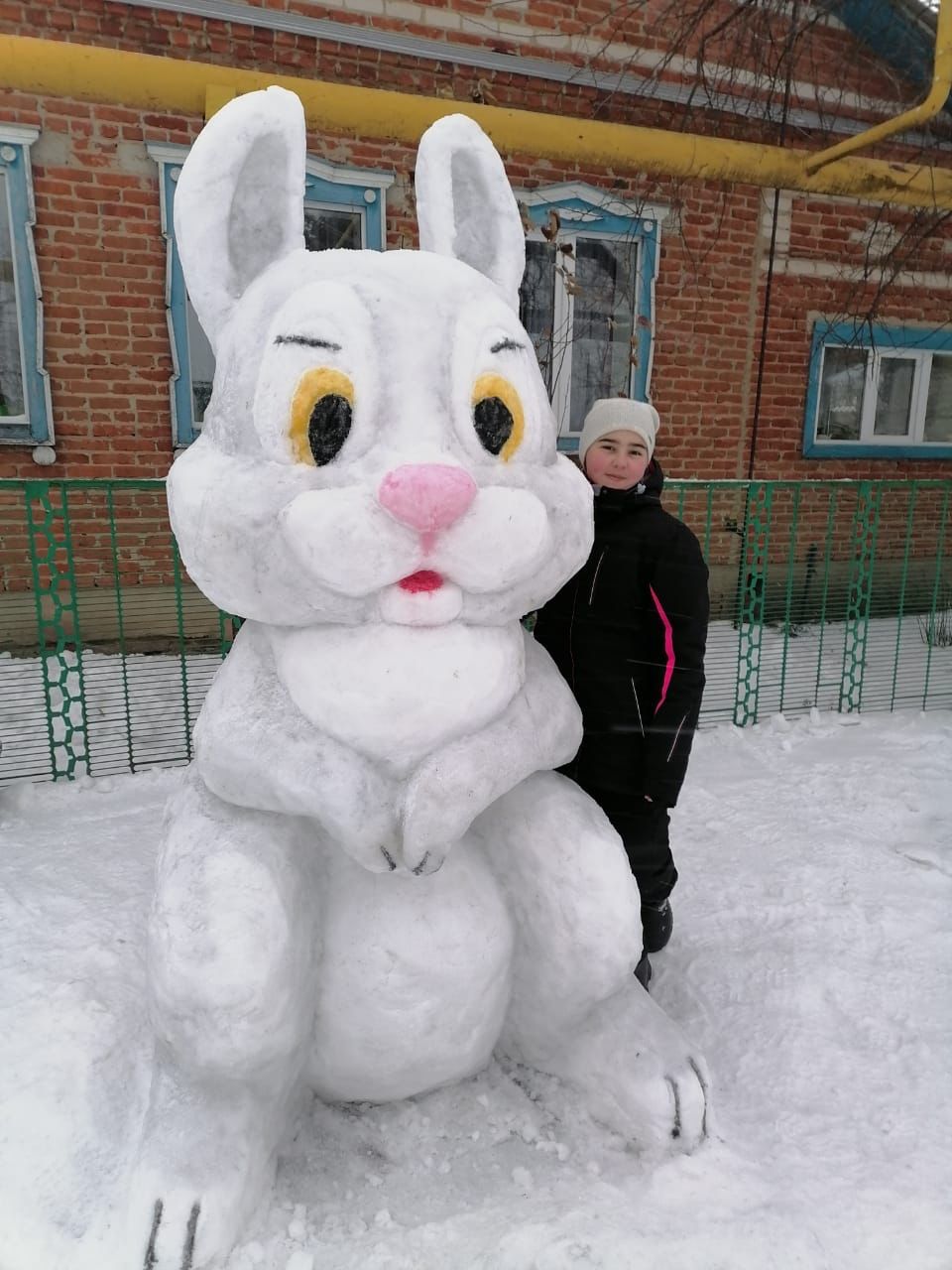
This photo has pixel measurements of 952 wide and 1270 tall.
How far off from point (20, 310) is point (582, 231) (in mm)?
3639

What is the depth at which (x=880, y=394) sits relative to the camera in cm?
781

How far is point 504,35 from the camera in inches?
233

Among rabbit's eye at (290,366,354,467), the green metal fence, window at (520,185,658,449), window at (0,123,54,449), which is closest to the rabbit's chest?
rabbit's eye at (290,366,354,467)

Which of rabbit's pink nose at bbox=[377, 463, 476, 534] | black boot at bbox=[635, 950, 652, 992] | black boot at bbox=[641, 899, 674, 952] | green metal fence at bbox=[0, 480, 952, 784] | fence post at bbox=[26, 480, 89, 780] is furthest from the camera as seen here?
green metal fence at bbox=[0, 480, 952, 784]

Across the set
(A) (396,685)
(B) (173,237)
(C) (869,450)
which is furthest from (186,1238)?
(C) (869,450)

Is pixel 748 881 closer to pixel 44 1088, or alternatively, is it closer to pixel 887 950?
pixel 887 950

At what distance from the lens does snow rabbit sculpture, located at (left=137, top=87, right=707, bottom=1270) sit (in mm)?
1465

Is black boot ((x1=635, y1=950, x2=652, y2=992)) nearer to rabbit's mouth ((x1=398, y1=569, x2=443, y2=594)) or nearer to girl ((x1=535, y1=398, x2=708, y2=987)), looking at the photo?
girl ((x1=535, y1=398, x2=708, y2=987))

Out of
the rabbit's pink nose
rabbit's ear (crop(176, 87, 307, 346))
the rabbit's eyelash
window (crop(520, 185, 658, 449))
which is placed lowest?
the rabbit's pink nose

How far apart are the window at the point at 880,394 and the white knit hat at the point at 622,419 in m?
5.62

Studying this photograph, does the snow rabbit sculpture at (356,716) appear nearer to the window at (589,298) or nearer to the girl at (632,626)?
the girl at (632,626)

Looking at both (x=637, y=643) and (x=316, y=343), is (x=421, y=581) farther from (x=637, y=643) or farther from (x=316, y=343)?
(x=637, y=643)

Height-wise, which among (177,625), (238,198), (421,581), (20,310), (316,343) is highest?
(20,310)

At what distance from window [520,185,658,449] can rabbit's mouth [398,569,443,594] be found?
492 cm
